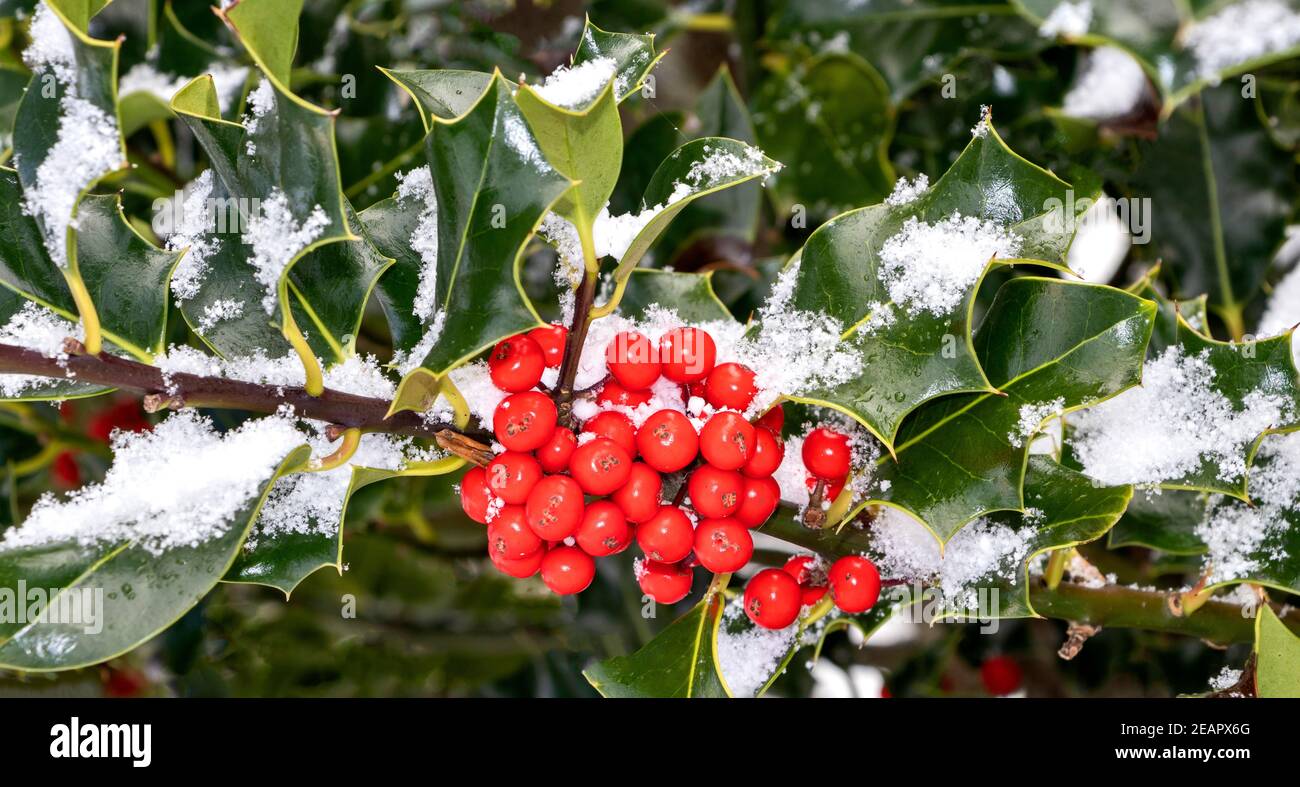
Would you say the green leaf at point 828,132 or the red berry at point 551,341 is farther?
the green leaf at point 828,132

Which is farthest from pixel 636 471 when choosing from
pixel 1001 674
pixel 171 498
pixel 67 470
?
pixel 67 470

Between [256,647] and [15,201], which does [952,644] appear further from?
[15,201]

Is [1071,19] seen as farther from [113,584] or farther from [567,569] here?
[113,584]

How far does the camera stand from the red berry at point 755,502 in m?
0.75

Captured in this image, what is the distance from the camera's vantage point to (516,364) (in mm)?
712

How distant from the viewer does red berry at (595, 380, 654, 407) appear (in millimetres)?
762

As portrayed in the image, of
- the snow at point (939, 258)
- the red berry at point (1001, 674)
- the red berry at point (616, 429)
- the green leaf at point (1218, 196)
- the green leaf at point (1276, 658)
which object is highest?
the green leaf at point (1218, 196)

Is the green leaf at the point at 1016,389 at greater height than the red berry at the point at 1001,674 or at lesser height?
greater

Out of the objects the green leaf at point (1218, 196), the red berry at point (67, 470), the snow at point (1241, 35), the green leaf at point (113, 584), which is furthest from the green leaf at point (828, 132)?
the red berry at point (67, 470)

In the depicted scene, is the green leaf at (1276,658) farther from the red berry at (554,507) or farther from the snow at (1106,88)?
the snow at (1106,88)

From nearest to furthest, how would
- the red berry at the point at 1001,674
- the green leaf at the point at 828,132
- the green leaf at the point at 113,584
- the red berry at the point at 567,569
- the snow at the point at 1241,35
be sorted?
the green leaf at the point at 113,584, the red berry at the point at 567,569, the snow at the point at 1241,35, the green leaf at the point at 828,132, the red berry at the point at 1001,674

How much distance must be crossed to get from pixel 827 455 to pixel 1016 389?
0.16 m

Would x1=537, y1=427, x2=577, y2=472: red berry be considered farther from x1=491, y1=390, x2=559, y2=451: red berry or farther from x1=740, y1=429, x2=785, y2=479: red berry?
x1=740, y1=429, x2=785, y2=479: red berry

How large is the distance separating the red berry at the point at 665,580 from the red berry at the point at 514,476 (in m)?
0.13
